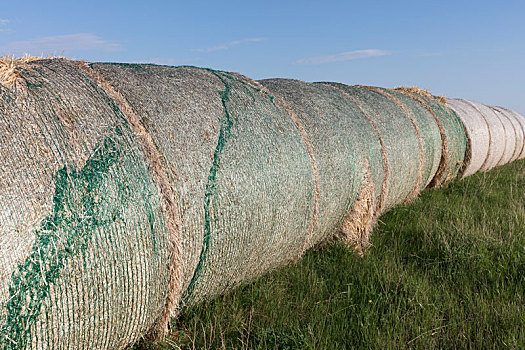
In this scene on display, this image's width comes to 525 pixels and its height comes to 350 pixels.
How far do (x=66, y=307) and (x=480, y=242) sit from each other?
3.87 m

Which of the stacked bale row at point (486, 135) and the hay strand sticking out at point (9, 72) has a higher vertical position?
the hay strand sticking out at point (9, 72)

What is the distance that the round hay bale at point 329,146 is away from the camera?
3619 mm

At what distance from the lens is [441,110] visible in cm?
714

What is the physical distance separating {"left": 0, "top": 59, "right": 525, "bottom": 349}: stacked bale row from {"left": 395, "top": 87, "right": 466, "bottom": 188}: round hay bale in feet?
11.5

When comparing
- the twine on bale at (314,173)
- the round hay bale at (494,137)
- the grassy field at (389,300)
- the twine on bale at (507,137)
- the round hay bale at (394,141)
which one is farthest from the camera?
the twine on bale at (507,137)

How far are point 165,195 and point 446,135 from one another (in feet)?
18.4

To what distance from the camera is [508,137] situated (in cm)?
1005

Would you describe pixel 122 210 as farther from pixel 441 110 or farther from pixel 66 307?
pixel 441 110

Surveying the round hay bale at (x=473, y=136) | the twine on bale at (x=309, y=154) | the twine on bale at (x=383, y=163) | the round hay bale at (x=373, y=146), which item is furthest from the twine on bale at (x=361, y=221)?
the round hay bale at (x=473, y=136)

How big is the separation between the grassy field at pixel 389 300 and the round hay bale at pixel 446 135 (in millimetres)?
2067

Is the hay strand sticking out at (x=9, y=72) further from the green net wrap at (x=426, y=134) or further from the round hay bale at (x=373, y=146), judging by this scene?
the green net wrap at (x=426, y=134)

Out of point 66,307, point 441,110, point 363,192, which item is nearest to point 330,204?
point 363,192

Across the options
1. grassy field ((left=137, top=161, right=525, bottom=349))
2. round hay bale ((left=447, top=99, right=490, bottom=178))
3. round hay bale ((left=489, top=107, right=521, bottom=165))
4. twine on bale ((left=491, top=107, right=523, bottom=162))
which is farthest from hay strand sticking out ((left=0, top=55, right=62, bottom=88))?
twine on bale ((left=491, top=107, right=523, bottom=162))

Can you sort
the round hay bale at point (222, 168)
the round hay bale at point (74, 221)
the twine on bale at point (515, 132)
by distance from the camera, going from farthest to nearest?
1. the twine on bale at point (515, 132)
2. the round hay bale at point (222, 168)
3. the round hay bale at point (74, 221)
